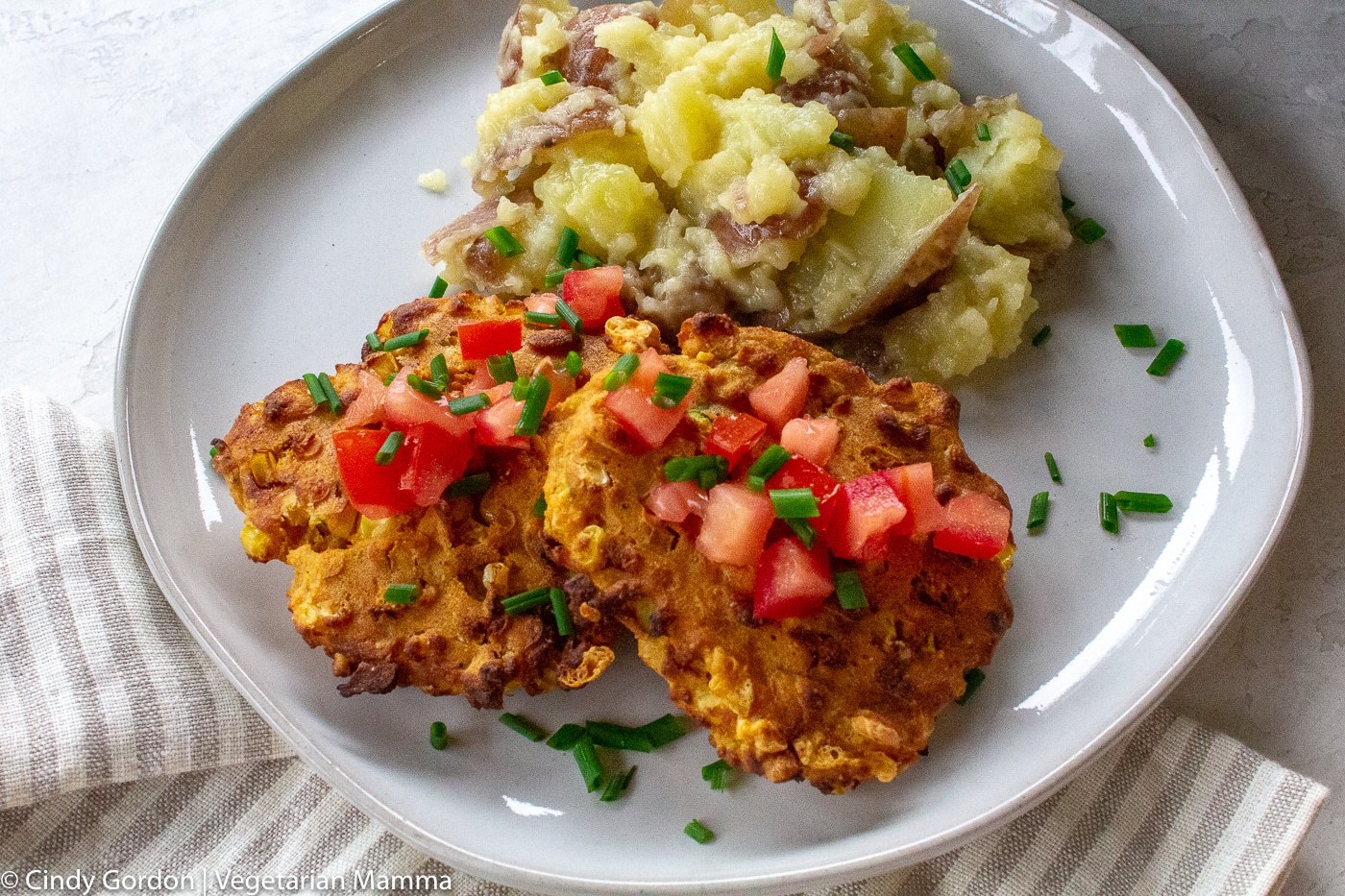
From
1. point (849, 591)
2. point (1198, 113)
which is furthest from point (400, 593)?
point (1198, 113)

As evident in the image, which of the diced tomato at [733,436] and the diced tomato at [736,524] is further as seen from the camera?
the diced tomato at [733,436]

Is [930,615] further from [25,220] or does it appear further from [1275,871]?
[25,220]

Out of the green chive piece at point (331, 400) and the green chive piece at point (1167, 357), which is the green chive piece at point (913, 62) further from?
the green chive piece at point (331, 400)

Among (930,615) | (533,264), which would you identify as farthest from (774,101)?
(930,615)

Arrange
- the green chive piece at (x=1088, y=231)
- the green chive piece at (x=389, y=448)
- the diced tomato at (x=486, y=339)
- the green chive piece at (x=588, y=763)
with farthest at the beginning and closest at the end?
the green chive piece at (x=1088, y=231), the diced tomato at (x=486, y=339), the green chive piece at (x=588, y=763), the green chive piece at (x=389, y=448)

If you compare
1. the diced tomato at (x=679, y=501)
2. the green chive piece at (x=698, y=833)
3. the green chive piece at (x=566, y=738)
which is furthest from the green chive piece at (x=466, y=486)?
the green chive piece at (x=698, y=833)

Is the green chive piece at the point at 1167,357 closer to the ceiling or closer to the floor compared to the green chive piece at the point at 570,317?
closer to the ceiling
